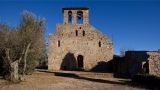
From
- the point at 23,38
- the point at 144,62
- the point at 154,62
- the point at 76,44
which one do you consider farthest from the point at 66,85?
the point at 76,44

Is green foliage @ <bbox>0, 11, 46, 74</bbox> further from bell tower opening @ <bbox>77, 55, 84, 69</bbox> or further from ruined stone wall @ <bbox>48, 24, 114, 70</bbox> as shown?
bell tower opening @ <bbox>77, 55, 84, 69</bbox>

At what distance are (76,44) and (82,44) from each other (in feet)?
3.24

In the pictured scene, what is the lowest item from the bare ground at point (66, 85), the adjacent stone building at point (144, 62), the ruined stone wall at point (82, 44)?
the bare ground at point (66, 85)

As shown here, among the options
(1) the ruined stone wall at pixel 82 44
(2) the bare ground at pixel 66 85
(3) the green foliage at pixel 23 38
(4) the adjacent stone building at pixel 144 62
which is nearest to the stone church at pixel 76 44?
(1) the ruined stone wall at pixel 82 44

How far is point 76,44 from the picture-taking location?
133 feet

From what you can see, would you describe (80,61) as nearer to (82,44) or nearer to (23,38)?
(82,44)

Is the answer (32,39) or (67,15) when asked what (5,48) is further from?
(67,15)

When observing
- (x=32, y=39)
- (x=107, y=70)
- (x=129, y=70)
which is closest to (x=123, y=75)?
(x=129, y=70)

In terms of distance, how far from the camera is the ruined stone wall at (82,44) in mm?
40188

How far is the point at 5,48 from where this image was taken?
69.5 feet

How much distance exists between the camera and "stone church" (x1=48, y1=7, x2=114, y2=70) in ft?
132

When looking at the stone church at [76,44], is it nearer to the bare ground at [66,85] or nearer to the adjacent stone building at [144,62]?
the adjacent stone building at [144,62]

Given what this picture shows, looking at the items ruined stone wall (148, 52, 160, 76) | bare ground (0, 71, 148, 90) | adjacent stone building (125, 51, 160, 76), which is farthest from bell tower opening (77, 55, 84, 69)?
bare ground (0, 71, 148, 90)

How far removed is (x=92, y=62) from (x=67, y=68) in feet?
13.8
